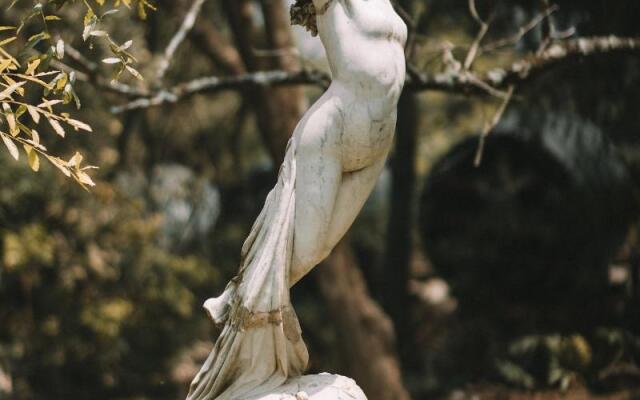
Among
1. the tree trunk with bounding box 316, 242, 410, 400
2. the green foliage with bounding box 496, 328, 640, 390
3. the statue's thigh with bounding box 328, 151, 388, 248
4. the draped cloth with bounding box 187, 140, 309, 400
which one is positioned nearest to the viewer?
the draped cloth with bounding box 187, 140, 309, 400

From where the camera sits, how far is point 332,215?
3.82 meters

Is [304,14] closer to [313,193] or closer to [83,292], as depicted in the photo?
[313,193]

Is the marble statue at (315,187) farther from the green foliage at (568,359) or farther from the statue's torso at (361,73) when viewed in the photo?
the green foliage at (568,359)

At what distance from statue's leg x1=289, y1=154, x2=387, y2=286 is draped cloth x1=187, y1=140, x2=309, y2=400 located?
41 mm

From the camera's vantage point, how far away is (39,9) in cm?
405

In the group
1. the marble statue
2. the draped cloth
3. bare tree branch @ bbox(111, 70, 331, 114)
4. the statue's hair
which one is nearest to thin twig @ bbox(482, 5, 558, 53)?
bare tree branch @ bbox(111, 70, 331, 114)

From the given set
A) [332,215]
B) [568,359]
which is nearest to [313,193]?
[332,215]

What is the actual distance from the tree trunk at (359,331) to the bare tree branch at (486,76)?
8.66ft

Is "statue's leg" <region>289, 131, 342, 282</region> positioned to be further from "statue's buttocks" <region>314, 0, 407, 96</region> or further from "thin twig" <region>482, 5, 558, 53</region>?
"thin twig" <region>482, 5, 558, 53</region>

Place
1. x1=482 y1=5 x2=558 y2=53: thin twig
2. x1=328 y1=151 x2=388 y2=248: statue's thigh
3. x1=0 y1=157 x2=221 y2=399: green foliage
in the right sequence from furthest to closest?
x1=0 y1=157 x2=221 y2=399: green foliage → x1=482 y1=5 x2=558 y2=53: thin twig → x1=328 y1=151 x2=388 y2=248: statue's thigh

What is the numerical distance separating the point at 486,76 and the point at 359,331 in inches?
145

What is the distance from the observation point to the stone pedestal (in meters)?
3.78

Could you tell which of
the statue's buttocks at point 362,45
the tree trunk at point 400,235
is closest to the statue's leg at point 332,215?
the statue's buttocks at point 362,45

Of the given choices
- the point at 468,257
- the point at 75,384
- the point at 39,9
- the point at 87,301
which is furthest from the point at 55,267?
the point at 39,9
